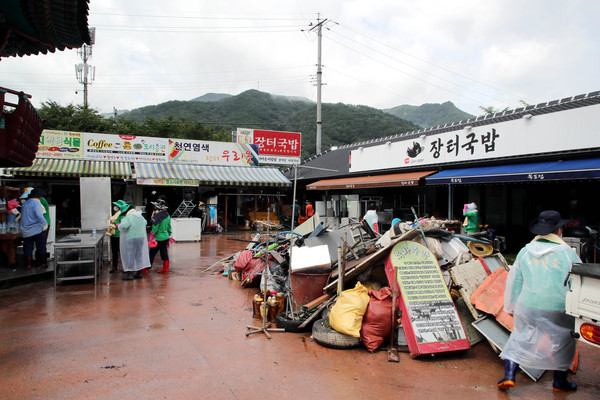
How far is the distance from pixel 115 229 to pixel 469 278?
7669 millimetres

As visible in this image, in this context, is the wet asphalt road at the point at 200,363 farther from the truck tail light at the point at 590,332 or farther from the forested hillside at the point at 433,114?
the forested hillside at the point at 433,114

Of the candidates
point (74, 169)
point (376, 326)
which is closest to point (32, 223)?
point (376, 326)

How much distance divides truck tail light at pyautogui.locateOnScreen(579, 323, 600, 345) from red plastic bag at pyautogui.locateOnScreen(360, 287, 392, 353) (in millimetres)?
1908

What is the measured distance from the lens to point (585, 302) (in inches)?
122

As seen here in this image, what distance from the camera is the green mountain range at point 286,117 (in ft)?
126

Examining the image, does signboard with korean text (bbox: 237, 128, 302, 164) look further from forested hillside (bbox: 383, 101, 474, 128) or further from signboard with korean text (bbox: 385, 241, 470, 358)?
forested hillside (bbox: 383, 101, 474, 128)

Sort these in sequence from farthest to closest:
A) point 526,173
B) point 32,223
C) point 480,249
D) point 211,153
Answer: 1. point 211,153
2. point 526,173
3. point 32,223
4. point 480,249

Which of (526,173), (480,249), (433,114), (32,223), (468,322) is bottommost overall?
(468,322)

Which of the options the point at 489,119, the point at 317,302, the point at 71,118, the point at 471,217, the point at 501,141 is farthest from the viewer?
the point at 71,118

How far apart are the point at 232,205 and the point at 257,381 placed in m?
18.8

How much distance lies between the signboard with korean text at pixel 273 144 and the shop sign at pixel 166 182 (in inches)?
181

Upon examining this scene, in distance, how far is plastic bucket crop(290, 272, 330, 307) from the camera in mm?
5734

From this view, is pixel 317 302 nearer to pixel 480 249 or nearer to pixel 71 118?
pixel 480 249

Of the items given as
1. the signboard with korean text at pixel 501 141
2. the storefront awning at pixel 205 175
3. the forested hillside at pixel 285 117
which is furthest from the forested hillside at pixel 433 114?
the signboard with korean text at pixel 501 141
